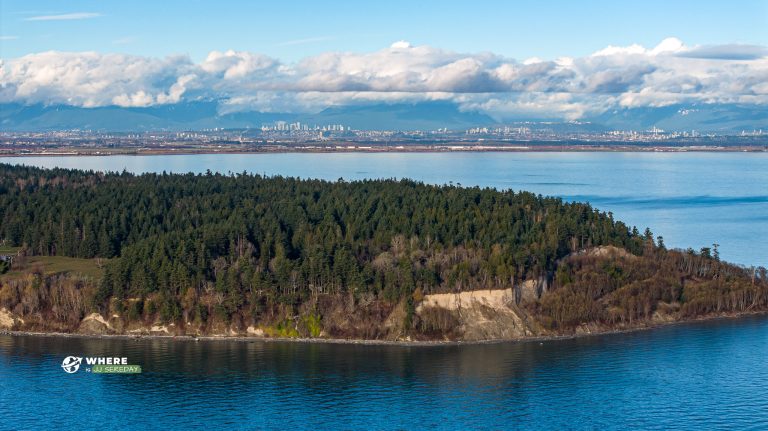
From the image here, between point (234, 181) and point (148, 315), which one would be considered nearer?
point (148, 315)

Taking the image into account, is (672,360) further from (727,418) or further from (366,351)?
(366,351)

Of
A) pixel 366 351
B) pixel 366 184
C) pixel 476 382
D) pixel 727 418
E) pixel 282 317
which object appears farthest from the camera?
pixel 366 184

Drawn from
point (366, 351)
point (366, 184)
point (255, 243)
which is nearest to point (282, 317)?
point (366, 351)

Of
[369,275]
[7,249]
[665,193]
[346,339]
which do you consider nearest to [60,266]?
[7,249]

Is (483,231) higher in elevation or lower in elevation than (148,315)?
higher

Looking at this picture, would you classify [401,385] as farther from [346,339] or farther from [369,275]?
[369,275]

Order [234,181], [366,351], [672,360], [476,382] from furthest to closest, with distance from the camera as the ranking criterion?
1. [234,181]
2. [366,351]
3. [672,360]
4. [476,382]
